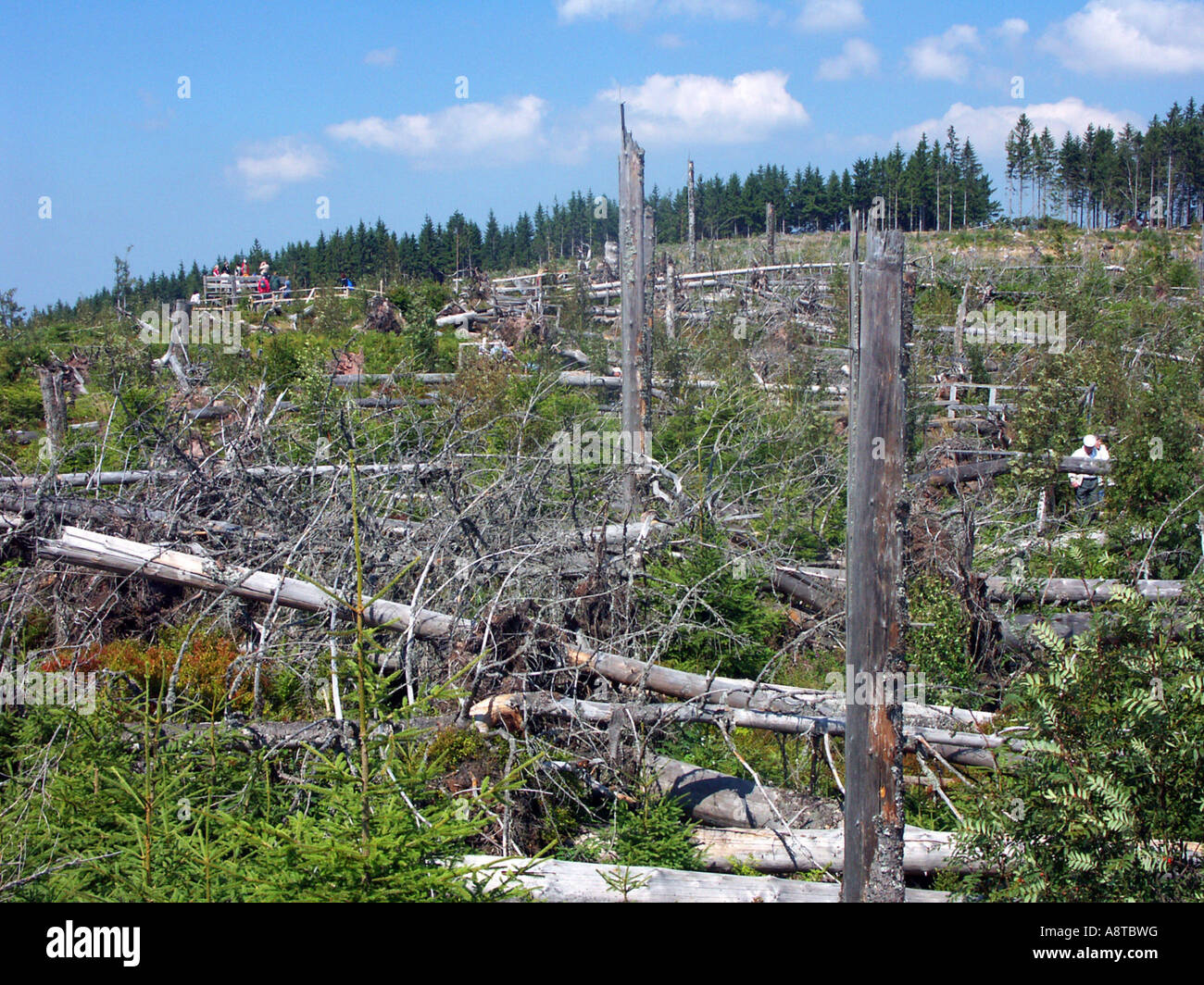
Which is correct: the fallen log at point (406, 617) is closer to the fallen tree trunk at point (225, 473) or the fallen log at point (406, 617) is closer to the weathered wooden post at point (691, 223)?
the fallen tree trunk at point (225, 473)

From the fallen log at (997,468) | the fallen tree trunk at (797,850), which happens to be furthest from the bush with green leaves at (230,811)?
the fallen log at (997,468)

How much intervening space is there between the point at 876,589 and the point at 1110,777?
3.68 ft

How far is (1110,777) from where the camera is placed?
3334 mm

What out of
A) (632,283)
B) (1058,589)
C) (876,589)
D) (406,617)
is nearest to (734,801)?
(876,589)

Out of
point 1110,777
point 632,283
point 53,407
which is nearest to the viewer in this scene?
point 1110,777

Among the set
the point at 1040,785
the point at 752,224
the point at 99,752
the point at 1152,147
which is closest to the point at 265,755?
the point at 99,752

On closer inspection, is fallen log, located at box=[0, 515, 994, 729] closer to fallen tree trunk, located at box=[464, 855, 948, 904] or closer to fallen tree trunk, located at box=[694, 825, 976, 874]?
fallen tree trunk, located at box=[694, 825, 976, 874]

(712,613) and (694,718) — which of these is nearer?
(694,718)

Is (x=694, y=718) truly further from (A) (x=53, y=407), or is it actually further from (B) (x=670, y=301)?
(B) (x=670, y=301)

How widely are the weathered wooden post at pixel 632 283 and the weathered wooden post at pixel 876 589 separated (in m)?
5.40

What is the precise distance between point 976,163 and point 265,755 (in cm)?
6716

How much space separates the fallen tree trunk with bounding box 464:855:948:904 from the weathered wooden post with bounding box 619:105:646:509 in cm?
506

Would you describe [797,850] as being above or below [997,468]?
below
